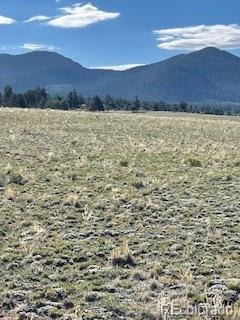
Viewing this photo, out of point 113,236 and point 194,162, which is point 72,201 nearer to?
point 113,236

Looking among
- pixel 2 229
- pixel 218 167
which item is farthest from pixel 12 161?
pixel 2 229

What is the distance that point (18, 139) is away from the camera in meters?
33.3

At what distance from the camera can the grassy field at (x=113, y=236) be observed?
9070 millimetres

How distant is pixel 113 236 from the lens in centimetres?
1291

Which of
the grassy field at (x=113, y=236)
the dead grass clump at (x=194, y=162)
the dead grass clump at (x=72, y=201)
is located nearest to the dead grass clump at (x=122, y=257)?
the grassy field at (x=113, y=236)

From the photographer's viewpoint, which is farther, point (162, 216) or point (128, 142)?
point (128, 142)

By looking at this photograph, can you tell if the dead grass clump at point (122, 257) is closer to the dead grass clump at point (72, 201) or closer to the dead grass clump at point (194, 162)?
the dead grass clump at point (72, 201)

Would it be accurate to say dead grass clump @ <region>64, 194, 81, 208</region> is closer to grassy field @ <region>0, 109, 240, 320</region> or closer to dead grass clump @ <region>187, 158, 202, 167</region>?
grassy field @ <region>0, 109, 240, 320</region>

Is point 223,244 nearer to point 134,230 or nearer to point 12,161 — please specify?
point 134,230

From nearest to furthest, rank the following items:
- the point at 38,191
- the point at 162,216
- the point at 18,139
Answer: the point at 162,216
the point at 38,191
the point at 18,139

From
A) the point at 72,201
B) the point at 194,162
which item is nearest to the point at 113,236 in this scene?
the point at 72,201

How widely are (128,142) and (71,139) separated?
12.4ft

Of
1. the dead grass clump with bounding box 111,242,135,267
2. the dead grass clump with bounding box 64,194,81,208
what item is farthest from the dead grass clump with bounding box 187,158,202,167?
the dead grass clump with bounding box 111,242,135,267

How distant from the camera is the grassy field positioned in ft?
29.8
